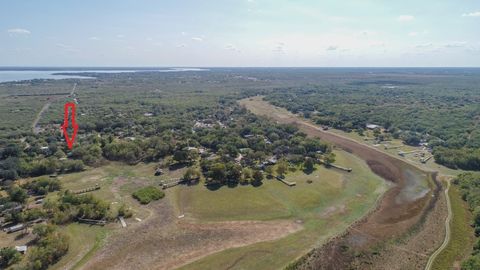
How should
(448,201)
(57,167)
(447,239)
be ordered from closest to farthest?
(447,239) → (448,201) → (57,167)

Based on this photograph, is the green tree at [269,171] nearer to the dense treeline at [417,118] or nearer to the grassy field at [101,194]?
the grassy field at [101,194]

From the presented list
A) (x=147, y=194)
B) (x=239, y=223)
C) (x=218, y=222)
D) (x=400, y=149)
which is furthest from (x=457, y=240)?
(x=147, y=194)

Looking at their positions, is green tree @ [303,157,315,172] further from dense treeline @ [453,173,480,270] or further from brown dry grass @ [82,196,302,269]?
dense treeline @ [453,173,480,270]

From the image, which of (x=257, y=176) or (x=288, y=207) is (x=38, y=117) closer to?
(x=257, y=176)

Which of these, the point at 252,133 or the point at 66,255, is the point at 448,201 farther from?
the point at 66,255

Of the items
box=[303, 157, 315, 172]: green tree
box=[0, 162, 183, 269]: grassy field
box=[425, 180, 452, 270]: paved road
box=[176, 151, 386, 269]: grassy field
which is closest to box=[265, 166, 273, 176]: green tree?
box=[176, 151, 386, 269]: grassy field

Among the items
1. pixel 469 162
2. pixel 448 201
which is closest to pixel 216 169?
pixel 448 201
